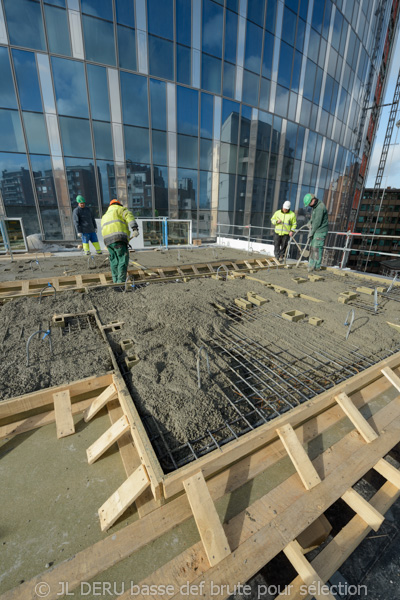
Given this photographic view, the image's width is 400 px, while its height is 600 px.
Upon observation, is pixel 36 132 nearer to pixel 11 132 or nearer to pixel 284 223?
pixel 11 132

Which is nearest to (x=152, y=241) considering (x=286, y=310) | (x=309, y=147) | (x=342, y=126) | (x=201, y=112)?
(x=201, y=112)

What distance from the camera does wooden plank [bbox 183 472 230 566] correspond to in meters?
1.45

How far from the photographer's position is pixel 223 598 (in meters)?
1.31

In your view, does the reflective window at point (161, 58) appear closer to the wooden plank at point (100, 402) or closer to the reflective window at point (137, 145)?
the reflective window at point (137, 145)

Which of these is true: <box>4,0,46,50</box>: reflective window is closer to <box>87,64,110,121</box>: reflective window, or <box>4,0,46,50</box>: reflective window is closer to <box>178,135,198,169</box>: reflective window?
<box>87,64,110,121</box>: reflective window

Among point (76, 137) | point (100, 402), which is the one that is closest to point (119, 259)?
point (100, 402)

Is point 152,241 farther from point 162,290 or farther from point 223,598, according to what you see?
point 223,598

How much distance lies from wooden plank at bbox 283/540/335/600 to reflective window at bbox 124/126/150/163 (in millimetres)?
13984

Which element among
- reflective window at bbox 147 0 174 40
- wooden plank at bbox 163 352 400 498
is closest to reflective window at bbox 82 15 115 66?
reflective window at bbox 147 0 174 40

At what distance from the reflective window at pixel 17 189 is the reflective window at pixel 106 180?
284 centimetres

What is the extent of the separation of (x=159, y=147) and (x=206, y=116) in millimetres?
3336

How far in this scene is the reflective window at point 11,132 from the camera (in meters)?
10.0

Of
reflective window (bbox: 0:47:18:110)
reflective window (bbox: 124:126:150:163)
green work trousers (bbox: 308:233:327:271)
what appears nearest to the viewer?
green work trousers (bbox: 308:233:327:271)

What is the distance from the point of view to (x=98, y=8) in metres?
10.3
